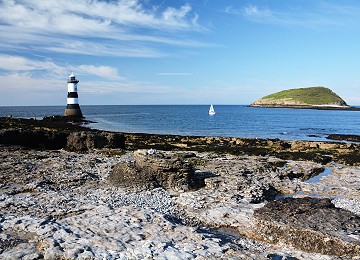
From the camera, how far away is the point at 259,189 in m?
21.3

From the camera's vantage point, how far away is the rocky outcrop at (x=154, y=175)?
21547 millimetres

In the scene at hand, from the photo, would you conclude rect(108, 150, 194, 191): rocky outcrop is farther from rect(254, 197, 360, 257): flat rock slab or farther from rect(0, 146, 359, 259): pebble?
rect(254, 197, 360, 257): flat rock slab

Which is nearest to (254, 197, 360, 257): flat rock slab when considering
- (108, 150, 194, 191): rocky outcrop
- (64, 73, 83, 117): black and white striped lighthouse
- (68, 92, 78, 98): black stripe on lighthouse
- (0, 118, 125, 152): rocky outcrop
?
(108, 150, 194, 191): rocky outcrop

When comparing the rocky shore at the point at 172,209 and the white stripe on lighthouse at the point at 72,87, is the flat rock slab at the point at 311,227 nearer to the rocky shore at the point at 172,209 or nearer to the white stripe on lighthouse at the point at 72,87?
the rocky shore at the point at 172,209

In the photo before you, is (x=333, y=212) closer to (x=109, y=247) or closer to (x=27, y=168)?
(x=109, y=247)

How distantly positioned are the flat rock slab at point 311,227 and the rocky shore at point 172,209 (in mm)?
39

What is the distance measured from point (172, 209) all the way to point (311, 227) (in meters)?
6.94

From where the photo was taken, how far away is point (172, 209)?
57.6 feet

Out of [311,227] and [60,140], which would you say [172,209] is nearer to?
[311,227]

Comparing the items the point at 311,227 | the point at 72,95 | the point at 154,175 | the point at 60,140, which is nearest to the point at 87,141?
the point at 60,140

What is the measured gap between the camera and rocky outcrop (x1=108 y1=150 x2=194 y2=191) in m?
21.5

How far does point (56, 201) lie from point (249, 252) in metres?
10.7

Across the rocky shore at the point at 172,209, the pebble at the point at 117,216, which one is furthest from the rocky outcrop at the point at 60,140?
the pebble at the point at 117,216

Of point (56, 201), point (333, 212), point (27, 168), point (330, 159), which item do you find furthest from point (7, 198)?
point (330, 159)
